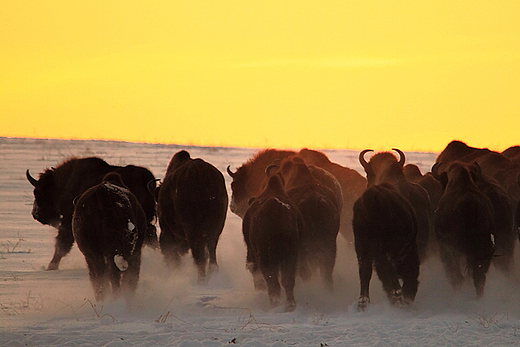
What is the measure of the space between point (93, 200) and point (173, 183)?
8.80 ft

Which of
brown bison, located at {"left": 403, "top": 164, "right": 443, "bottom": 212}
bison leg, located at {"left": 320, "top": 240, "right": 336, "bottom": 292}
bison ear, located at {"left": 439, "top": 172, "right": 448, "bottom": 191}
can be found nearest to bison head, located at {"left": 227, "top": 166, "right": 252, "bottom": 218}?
brown bison, located at {"left": 403, "top": 164, "right": 443, "bottom": 212}

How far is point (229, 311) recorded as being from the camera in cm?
1077

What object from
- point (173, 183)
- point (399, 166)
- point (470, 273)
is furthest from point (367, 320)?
point (173, 183)

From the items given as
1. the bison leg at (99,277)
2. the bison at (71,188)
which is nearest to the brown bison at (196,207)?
the bison at (71,188)

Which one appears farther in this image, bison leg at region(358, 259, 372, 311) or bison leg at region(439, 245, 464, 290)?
bison leg at region(439, 245, 464, 290)

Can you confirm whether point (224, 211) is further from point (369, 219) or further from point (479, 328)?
point (479, 328)

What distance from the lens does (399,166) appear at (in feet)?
41.7

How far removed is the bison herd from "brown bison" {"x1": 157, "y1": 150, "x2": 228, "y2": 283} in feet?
0.05

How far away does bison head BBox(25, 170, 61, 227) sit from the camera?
15.3m

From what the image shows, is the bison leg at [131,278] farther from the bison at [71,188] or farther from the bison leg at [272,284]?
the bison at [71,188]

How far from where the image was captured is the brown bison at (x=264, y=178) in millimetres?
15289

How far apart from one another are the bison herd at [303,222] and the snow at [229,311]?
291 millimetres

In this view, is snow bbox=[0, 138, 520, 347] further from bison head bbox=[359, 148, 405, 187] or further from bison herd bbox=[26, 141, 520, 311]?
bison head bbox=[359, 148, 405, 187]

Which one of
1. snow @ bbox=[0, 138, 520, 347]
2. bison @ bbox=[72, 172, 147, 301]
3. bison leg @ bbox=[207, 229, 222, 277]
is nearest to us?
snow @ bbox=[0, 138, 520, 347]
